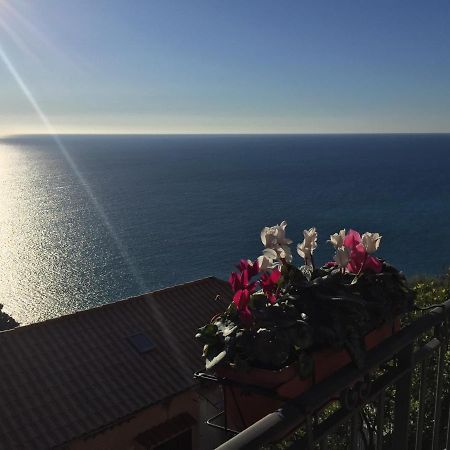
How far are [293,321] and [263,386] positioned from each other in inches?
9.7

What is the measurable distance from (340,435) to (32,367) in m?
9.25

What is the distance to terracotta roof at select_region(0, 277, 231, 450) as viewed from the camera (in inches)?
470

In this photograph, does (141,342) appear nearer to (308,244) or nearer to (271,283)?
(308,244)

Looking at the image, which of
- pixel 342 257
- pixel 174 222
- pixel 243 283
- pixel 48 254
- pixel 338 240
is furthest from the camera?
pixel 174 222

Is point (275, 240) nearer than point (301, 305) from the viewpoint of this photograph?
No

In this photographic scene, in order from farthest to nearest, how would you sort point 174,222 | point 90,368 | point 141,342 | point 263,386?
point 174,222 < point 141,342 < point 90,368 < point 263,386

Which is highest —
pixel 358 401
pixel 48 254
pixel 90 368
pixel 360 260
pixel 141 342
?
pixel 360 260

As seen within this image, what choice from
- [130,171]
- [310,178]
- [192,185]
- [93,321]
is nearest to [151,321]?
[93,321]

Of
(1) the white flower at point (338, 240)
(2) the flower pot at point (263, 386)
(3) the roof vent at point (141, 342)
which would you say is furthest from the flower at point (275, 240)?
(3) the roof vent at point (141, 342)

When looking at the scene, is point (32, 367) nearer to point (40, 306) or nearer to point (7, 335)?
point (7, 335)

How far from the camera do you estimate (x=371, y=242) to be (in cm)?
217

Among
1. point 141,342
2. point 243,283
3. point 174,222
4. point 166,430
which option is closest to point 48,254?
point 174,222

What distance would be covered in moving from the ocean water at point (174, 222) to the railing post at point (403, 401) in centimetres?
4865

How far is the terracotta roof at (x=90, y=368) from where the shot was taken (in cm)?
1194
